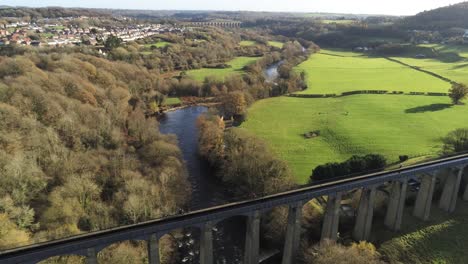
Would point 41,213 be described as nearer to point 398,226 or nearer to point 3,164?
point 3,164

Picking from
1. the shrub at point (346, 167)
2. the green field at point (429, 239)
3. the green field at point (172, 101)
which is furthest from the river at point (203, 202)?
the green field at point (172, 101)

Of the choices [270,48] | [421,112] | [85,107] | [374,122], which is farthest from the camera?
[270,48]

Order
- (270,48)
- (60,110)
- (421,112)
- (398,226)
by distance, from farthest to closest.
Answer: (270,48), (421,112), (60,110), (398,226)

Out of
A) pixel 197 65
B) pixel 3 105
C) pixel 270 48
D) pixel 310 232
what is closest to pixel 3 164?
pixel 3 105

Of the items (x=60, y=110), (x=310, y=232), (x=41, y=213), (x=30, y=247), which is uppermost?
(x=60, y=110)

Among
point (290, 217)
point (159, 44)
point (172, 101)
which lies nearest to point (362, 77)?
point (172, 101)

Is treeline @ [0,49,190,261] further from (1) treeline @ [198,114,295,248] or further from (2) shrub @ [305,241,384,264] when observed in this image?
(2) shrub @ [305,241,384,264]

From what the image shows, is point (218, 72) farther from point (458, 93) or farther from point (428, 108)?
point (458, 93)

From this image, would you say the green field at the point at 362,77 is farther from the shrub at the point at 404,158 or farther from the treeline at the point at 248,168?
the treeline at the point at 248,168
